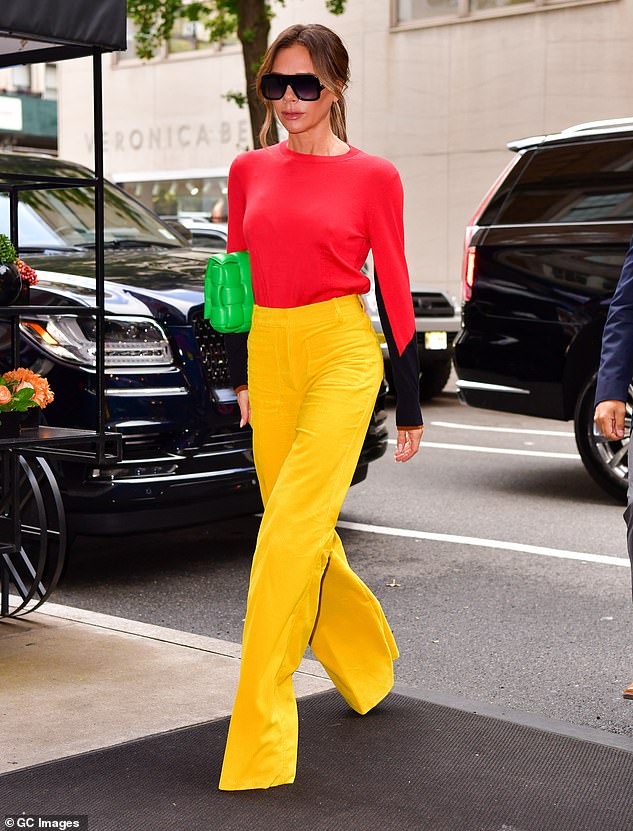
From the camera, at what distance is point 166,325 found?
5.83m

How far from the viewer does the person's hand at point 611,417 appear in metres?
3.56

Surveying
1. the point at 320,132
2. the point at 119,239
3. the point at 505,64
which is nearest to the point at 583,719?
the point at 320,132

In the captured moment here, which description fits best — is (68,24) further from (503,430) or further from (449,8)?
(449,8)

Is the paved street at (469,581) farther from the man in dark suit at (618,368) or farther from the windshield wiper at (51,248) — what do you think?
the windshield wiper at (51,248)

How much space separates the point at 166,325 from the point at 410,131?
17.2m

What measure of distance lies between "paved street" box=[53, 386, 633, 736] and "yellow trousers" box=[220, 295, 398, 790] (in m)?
1.18

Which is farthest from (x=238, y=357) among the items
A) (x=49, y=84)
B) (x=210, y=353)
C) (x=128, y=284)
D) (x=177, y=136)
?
(x=49, y=84)

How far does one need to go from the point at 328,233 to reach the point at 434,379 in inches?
426

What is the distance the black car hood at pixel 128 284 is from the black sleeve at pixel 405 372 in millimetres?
2325

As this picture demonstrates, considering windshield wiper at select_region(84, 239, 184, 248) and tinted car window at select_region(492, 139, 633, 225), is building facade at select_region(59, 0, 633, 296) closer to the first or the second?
tinted car window at select_region(492, 139, 633, 225)

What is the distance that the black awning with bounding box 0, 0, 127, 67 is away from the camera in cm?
405

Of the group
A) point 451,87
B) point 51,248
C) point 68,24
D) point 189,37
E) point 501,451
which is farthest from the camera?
point 189,37

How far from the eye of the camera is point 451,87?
71.1 feet

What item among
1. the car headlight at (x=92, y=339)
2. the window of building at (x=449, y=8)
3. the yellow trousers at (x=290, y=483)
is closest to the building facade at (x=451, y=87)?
the window of building at (x=449, y=8)
